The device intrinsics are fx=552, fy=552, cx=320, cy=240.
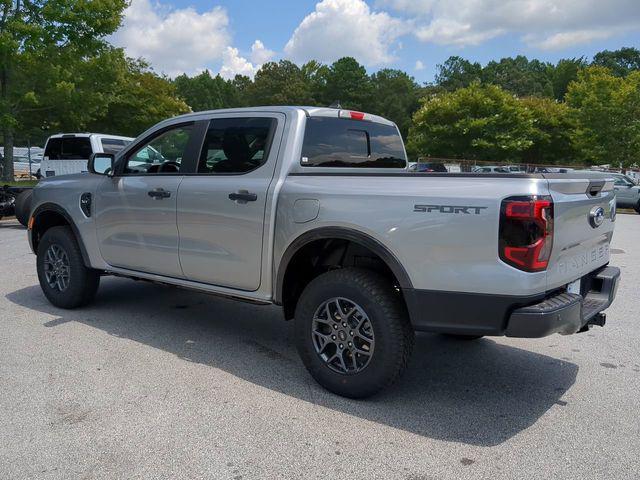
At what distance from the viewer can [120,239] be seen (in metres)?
5.10

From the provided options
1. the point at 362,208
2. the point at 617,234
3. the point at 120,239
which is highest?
the point at 362,208

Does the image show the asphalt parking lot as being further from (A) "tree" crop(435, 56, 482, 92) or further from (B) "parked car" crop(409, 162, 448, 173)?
(A) "tree" crop(435, 56, 482, 92)

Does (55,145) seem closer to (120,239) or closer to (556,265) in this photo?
Result: (120,239)

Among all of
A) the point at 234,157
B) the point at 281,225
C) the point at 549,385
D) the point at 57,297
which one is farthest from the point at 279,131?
the point at 57,297

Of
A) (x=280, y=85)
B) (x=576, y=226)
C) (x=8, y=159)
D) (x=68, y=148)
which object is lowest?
(x=576, y=226)

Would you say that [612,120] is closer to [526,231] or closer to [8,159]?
[8,159]

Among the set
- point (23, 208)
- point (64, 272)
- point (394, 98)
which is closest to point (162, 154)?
point (64, 272)

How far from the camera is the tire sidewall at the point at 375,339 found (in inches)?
134

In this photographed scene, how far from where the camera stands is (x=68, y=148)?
1474 centimetres

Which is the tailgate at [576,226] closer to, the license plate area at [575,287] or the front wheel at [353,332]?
the license plate area at [575,287]

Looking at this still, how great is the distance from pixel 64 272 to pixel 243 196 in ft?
8.63

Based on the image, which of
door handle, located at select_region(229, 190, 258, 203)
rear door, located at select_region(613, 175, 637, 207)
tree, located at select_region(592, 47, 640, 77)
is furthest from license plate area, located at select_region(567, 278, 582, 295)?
tree, located at select_region(592, 47, 640, 77)

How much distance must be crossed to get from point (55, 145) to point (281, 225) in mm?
13181

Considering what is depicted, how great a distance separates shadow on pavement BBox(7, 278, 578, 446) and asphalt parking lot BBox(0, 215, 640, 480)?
0.05ft
